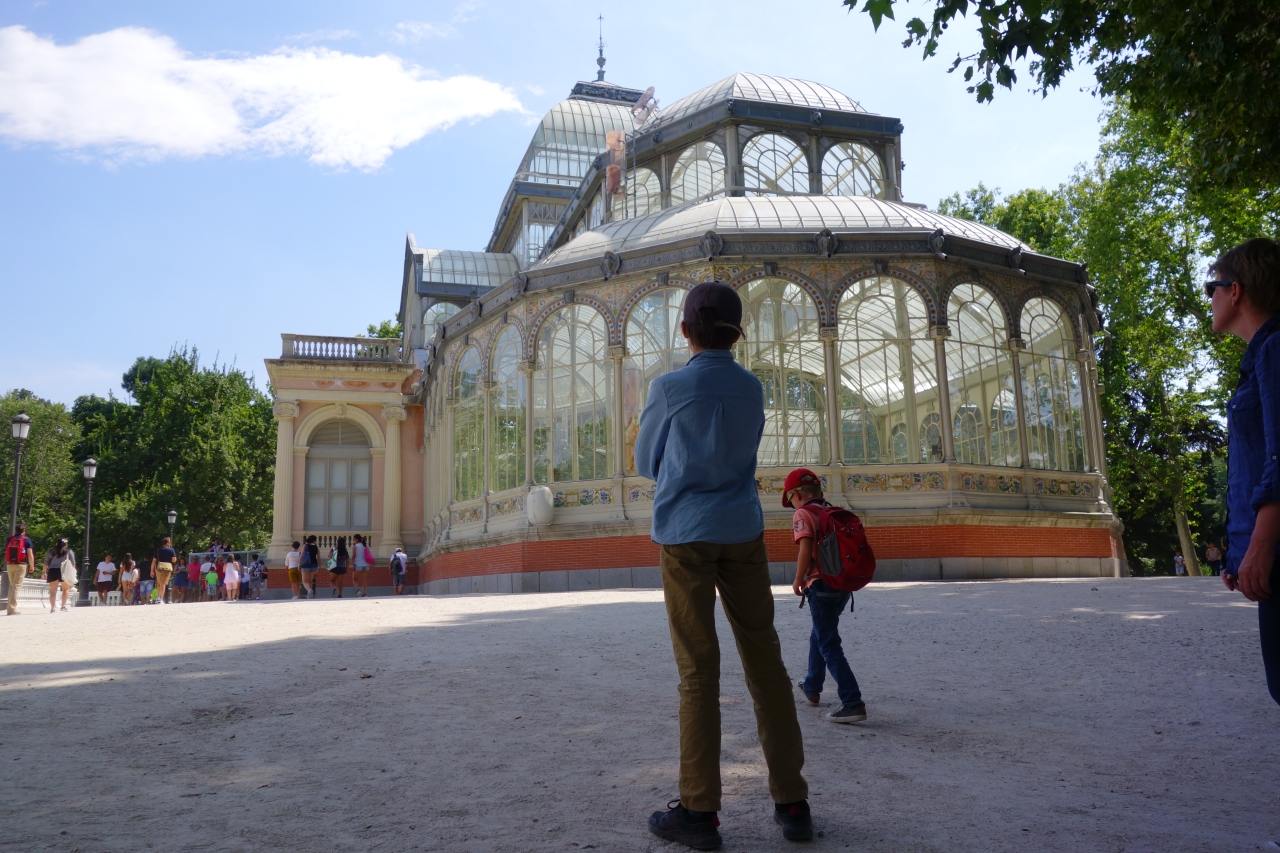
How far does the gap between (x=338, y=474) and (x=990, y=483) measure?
63.7 ft

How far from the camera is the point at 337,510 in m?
30.9

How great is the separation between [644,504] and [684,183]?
370 inches

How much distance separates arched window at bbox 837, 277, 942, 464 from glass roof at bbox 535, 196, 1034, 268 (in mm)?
1429

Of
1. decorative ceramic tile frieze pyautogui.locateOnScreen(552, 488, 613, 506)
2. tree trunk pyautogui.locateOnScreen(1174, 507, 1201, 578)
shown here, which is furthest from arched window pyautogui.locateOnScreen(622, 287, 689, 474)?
tree trunk pyautogui.locateOnScreen(1174, 507, 1201, 578)

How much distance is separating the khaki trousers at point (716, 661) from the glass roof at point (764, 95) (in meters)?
22.8

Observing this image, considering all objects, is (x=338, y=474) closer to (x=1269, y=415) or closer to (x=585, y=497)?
(x=585, y=497)

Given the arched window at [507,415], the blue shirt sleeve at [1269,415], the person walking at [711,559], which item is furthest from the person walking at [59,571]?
the blue shirt sleeve at [1269,415]

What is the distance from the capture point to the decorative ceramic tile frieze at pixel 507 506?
69.2ft

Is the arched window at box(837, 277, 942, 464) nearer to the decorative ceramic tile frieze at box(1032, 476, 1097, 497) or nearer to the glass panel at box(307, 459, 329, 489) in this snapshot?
the decorative ceramic tile frieze at box(1032, 476, 1097, 497)

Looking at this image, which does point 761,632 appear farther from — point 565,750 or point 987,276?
point 987,276

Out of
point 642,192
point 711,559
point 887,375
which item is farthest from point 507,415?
point 711,559

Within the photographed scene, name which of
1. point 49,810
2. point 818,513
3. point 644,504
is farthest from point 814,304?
point 49,810

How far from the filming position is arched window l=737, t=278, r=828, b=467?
19891 millimetres

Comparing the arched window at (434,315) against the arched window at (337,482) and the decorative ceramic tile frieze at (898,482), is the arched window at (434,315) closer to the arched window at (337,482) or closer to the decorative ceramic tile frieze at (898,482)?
the arched window at (337,482)
